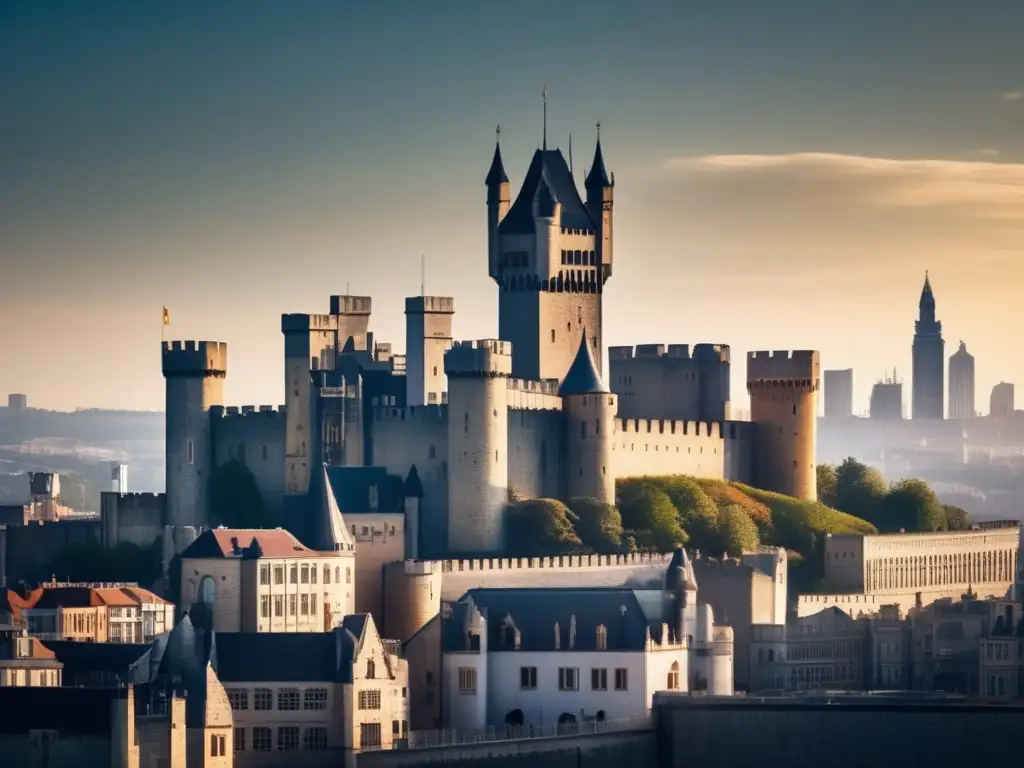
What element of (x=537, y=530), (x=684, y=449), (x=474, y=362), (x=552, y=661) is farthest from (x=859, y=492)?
(x=552, y=661)

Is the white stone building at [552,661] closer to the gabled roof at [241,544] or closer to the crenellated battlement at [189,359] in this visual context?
the gabled roof at [241,544]

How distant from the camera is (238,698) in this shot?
9850 centimetres

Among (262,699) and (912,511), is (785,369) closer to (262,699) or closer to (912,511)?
(912,511)

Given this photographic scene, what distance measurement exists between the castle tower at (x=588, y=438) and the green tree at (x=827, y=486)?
19484mm

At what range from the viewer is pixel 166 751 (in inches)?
3720

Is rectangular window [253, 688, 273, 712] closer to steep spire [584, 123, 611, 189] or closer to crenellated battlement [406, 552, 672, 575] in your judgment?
crenellated battlement [406, 552, 672, 575]

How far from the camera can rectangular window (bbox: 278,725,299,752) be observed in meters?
98.2

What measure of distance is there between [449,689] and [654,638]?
20.4 ft

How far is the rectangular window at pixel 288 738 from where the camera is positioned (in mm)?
98250

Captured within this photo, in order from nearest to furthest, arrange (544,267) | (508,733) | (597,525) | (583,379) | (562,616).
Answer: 1. (508,733)
2. (562,616)
3. (597,525)
4. (583,379)
5. (544,267)

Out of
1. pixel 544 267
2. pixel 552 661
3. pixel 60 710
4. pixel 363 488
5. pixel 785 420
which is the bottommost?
pixel 60 710

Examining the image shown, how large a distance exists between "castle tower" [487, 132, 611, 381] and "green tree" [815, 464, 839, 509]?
50.2ft

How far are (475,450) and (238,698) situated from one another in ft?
61.3

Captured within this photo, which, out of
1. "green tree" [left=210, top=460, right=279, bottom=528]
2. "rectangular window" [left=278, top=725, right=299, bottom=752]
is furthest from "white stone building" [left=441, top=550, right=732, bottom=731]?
"green tree" [left=210, top=460, right=279, bottom=528]
